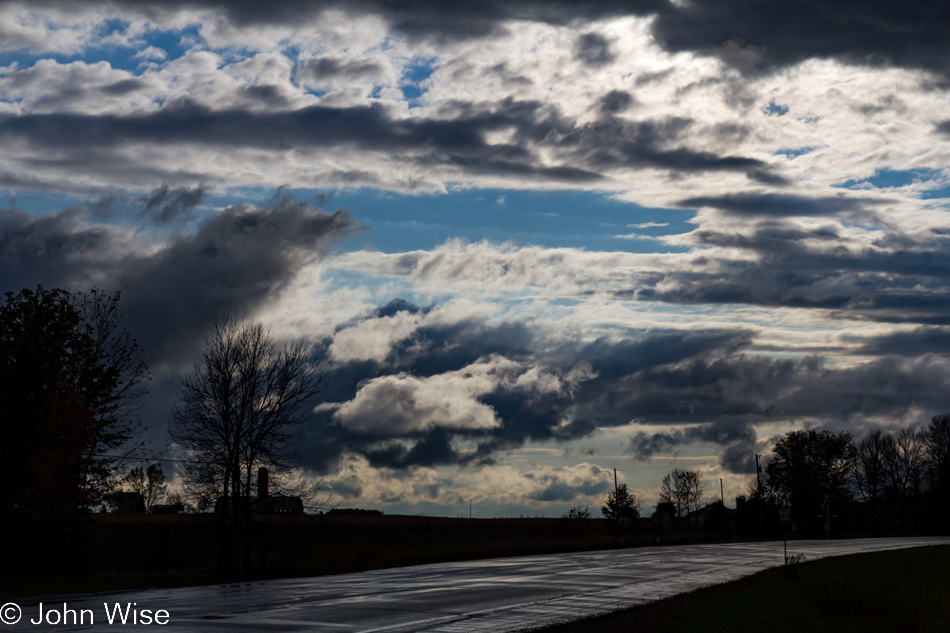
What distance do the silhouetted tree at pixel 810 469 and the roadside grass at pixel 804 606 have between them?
77702 millimetres

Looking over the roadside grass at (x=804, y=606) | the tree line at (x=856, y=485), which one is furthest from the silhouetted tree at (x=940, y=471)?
the roadside grass at (x=804, y=606)

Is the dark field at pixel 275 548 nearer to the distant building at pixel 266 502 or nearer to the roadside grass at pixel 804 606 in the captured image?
the distant building at pixel 266 502

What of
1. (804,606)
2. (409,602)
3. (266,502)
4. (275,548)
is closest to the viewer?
(409,602)

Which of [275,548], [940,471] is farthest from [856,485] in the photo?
[275,548]

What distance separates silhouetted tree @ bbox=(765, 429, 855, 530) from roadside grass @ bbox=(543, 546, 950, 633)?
7770 centimetres

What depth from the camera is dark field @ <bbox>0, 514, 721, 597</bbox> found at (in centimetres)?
3722

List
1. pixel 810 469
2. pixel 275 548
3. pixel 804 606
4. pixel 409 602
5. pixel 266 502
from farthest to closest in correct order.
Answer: pixel 810 469 → pixel 275 548 → pixel 266 502 → pixel 804 606 → pixel 409 602

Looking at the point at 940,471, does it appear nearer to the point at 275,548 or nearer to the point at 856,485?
the point at 856,485

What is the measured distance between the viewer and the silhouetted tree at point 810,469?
11625 centimetres

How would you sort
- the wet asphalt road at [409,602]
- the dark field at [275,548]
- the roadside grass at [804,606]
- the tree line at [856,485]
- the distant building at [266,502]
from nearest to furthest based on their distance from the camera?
the wet asphalt road at [409,602] → the roadside grass at [804,606] → the dark field at [275,548] → the distant building at [266,502] → the tree line at [856,485]

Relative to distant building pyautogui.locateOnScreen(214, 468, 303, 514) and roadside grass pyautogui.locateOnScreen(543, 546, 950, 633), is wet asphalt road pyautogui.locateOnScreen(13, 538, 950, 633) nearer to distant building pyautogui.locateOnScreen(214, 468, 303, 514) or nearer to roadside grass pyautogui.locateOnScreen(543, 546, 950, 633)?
roadside grass pyautogui.locateOnScreen(543, 546, 950, 633)

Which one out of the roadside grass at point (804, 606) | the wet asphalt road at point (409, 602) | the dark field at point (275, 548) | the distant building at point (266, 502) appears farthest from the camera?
the distant building at point (266, 502)

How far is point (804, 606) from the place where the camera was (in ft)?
84.2

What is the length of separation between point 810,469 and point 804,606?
10010 cm
